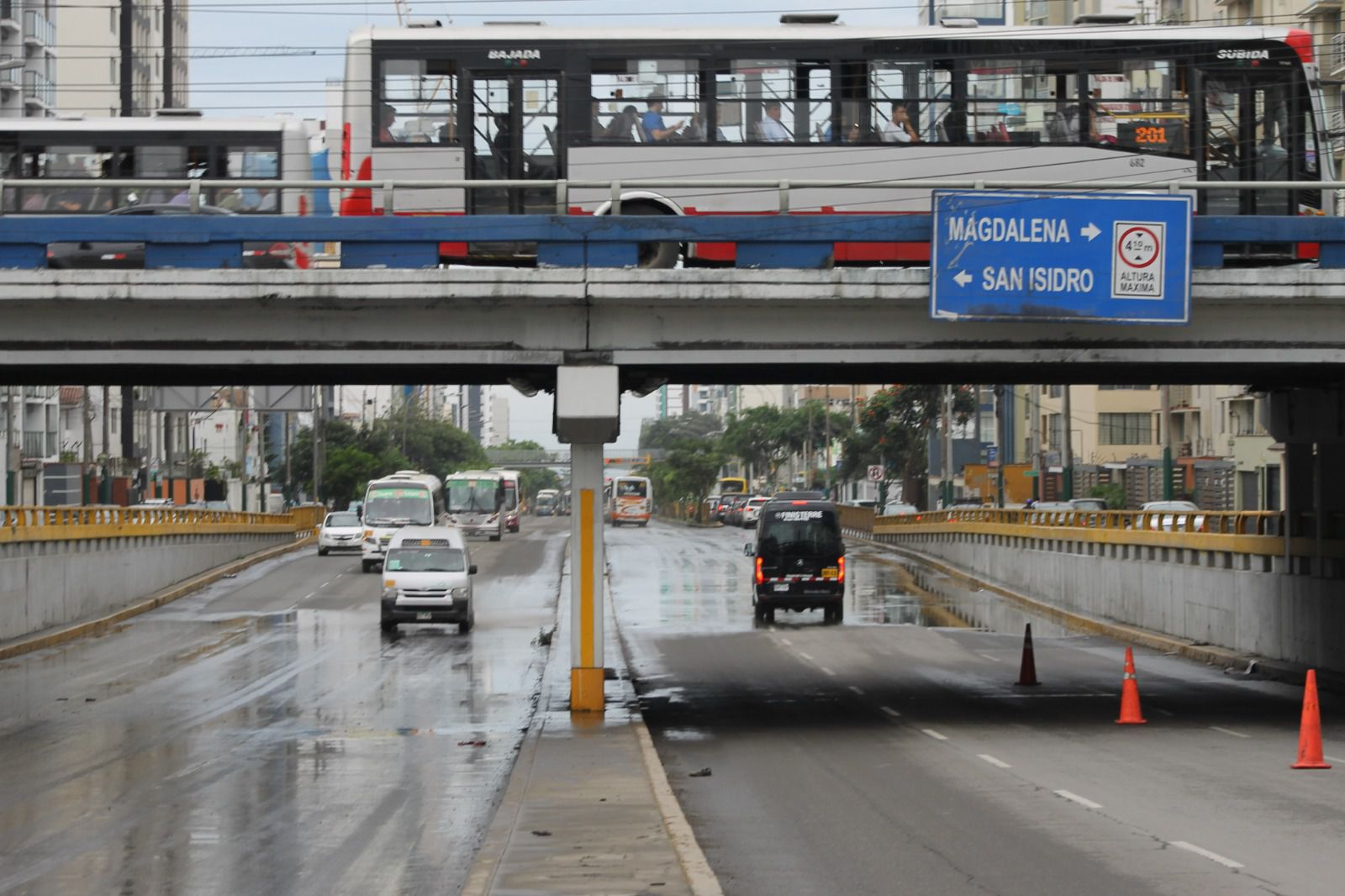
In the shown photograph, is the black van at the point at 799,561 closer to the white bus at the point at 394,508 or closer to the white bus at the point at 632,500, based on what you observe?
the white bus at the point at 394,508

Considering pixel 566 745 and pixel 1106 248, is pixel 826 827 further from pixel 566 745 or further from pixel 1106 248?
pixel 1106 248

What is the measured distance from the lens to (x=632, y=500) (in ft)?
333

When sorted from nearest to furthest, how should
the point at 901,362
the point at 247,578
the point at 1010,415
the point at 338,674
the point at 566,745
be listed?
the point at 566,745 < the point at 901,362 < the point at 338,674 < the point at 247,578 < the point at 1010,415

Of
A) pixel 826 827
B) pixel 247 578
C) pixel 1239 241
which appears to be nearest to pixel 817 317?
pixel 1239 241

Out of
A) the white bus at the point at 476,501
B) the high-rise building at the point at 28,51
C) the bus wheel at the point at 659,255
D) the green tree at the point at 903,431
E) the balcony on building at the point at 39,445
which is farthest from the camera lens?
the green tree at the point at 903,431

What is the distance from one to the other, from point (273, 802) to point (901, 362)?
980 centimetres

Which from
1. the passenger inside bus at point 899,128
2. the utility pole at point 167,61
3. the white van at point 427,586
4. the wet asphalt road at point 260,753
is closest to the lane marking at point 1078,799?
the wet asphalt road at point 260,753

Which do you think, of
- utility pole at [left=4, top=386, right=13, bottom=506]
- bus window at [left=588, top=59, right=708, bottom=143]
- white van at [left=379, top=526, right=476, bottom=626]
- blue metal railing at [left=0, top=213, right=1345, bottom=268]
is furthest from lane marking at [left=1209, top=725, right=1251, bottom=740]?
utility pole at [left=4, top=386, right=13, bottom=506]

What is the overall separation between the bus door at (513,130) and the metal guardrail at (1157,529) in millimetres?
13112

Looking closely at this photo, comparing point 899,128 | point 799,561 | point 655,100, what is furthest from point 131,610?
point 899,128

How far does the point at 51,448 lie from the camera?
87875 millimetres

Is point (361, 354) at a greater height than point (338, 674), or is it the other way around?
point (361, 354)

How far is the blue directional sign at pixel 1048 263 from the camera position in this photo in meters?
19.0

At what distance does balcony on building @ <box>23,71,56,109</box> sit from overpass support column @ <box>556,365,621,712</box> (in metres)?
71.1
